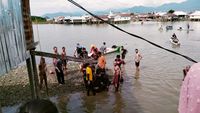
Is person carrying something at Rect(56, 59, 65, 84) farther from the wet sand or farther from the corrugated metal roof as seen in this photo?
the corrugated metal roof

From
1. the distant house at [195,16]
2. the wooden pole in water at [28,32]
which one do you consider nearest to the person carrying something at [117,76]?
the wooden pole in water at [28,32]

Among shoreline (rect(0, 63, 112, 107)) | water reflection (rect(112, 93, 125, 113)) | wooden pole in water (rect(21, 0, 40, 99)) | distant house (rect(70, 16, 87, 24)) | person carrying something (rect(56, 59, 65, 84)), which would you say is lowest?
distant house (rect(70, 16, 87, 24))

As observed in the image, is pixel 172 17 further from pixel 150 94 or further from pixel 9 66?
pixel 9 66

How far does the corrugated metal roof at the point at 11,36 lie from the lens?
6.54 m

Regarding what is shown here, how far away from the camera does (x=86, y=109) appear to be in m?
12.8

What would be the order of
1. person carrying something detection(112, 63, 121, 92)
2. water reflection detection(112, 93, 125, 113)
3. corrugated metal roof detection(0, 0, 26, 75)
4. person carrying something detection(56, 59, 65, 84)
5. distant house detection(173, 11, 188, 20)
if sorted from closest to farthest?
corrugated metal roof detection(0, 0, 26, 75), water reflection detection(112, 93, 125, 113), person carrying something detection(112, 63, 121, 92), person carrying something detection(56, 59, 65, 84), distant house detection(173, 11, 188, 20)

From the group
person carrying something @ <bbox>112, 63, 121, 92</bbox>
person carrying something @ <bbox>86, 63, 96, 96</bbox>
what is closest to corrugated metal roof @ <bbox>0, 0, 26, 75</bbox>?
person carrying something @ <bbox>86, 63, 96, 96</bbox>

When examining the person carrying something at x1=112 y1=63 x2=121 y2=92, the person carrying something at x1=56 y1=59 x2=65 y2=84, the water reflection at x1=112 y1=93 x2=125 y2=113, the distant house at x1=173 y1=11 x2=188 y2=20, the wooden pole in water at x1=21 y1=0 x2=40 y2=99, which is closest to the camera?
the wooden pole in water at x1=21 y1=0 x2=40 y2=99

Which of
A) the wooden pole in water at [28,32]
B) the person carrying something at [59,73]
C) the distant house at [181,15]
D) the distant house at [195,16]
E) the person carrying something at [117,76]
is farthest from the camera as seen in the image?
the distant house at [181,15]

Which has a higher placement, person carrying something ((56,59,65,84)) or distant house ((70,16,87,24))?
person carrying something ((56,59,65,84))

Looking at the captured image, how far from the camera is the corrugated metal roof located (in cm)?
654

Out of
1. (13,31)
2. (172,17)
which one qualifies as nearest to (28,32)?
(13,31)

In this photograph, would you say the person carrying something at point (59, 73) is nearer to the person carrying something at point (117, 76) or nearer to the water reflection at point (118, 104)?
the person carrying something at point (117, 76)

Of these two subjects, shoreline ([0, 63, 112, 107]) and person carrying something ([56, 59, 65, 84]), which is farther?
person carrying something ([56, 59, 65, 84])
